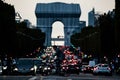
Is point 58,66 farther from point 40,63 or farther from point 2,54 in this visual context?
point 2,54

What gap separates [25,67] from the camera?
193 feet

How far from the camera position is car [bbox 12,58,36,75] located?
58312mm

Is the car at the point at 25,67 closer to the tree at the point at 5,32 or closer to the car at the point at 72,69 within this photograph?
the car at the point at 72,69

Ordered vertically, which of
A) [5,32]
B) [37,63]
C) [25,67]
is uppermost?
[5,32]

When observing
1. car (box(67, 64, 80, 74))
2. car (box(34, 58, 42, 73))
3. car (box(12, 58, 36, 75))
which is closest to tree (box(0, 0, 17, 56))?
car (box(67, 64, 80, 74))

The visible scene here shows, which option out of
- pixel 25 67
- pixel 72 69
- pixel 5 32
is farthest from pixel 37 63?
pixel 5 32

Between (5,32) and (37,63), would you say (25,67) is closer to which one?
(37,63)

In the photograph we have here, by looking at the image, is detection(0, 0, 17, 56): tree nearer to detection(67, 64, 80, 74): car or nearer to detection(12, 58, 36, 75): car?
detection(67, 64, 80, 74): car

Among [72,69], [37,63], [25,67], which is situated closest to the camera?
[25,67]

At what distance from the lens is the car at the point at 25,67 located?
58.3 m

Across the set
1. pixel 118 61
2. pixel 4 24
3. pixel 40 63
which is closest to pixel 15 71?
pixel 40 63

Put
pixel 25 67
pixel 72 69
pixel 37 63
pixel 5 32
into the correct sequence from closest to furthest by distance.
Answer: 1. pixel 25 67
2. pixel 37 63
3. pixel 72 69
4. pixel 5 32

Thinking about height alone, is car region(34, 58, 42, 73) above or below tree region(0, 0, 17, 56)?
below

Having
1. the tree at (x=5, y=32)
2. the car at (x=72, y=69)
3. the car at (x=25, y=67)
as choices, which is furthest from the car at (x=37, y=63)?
the tree at (x=5, y=32)
